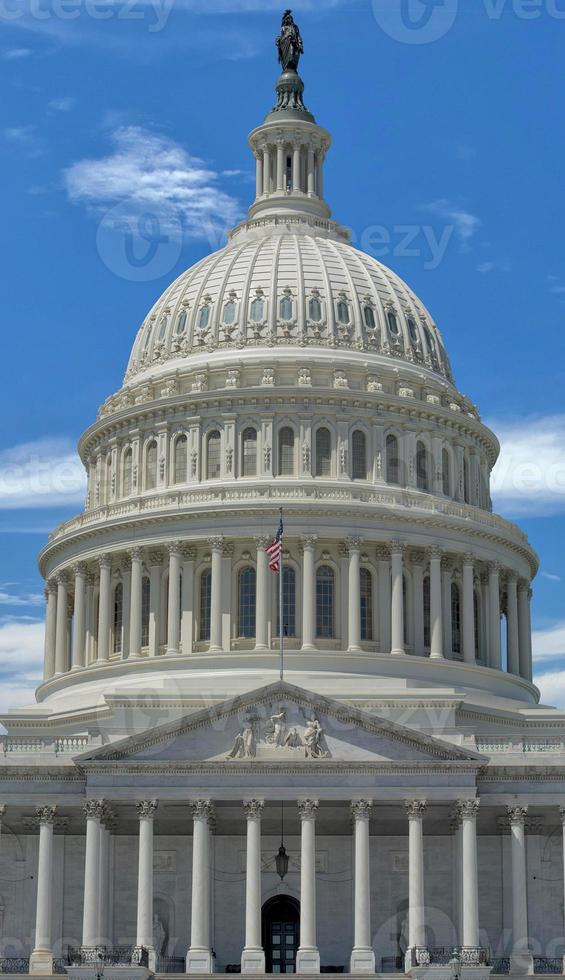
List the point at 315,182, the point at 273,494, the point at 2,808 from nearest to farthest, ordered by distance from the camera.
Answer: the point at 2,808 < the point at 273,494 < the point at 315,182

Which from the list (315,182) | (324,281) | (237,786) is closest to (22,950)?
(237,786)

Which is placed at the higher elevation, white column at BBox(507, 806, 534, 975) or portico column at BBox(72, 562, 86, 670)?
portico column at BBox(72, 562, 86, 670)

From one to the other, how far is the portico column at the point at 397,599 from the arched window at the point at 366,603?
56.0 inches

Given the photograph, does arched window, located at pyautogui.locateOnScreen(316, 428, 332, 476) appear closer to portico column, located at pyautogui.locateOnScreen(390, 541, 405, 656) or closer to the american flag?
portico column, located at pyautogui.locateOnScreen(390, 541, 405, 656)

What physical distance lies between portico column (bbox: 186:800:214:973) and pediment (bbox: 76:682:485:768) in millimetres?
2289

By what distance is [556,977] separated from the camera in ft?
252

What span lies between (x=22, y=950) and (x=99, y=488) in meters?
30.2


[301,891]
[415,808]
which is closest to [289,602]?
[415,808]

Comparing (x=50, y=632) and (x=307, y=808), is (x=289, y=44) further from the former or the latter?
(x=307, y=808)

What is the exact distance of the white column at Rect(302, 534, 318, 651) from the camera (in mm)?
94062

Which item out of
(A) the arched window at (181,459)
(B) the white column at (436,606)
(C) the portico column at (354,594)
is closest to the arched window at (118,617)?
(A) the arched window at (181,459)

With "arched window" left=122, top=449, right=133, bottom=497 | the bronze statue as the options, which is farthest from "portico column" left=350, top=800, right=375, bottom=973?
the bronze statue

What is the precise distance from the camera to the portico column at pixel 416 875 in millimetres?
77250

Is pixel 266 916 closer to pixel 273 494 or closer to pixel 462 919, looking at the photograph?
pixel 462 919
